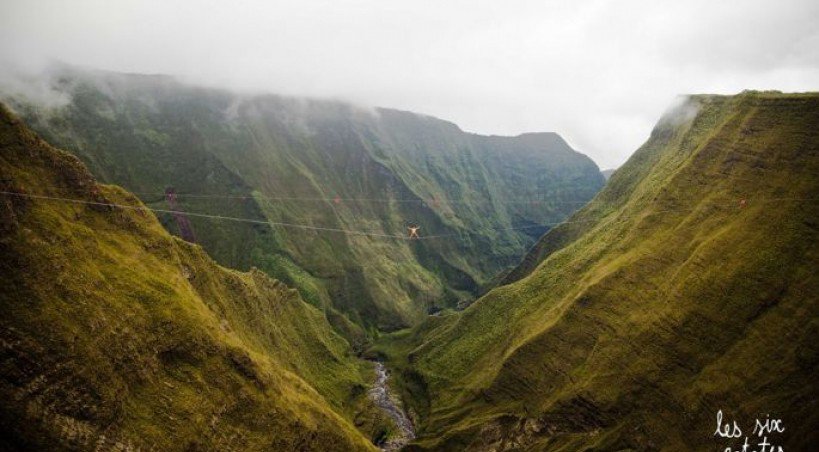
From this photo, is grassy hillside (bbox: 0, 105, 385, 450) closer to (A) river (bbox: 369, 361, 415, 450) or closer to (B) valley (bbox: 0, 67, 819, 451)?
(B) valley (bbox: 0, 67, 819, 451)

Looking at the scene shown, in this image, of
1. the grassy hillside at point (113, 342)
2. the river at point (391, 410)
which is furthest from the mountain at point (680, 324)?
the grassy hillside at point (113, 342)

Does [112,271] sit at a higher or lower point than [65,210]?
lower

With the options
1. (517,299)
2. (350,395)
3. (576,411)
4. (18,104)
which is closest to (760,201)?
(576,411)

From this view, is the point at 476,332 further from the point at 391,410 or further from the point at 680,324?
the point at 680,324

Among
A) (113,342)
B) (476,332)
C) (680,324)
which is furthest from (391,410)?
(113,342)

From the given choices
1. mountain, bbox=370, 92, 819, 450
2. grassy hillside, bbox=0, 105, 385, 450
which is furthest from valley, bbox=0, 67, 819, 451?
mountain, bbox=370, 92, 819, 450

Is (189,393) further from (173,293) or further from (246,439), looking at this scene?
(173,293)
